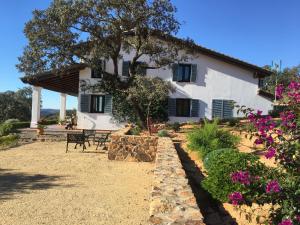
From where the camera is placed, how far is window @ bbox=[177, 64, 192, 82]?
24.7 meters

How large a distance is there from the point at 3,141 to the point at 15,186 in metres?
10.1

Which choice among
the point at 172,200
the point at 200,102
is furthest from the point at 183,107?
the point at 172,200

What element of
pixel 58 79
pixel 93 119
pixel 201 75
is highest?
pixel 201 75

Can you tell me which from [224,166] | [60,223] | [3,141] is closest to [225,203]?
[224,166]

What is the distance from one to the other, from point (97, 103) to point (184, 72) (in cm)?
559

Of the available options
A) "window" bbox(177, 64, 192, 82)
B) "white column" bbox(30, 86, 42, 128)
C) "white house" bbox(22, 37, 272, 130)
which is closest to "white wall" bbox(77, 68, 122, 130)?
"white house" bbox(22, 37, 272, 130)

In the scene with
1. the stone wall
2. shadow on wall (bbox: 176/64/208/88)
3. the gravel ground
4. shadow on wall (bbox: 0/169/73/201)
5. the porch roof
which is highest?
shadow on wall (bbox: 176/64/208/88)

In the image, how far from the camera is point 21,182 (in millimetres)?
9266

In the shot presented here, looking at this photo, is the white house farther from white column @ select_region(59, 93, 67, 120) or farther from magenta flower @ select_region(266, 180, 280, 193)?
magenta flower @ select_region(266, 180, 280, 193)

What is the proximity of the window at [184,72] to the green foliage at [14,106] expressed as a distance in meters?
28.6

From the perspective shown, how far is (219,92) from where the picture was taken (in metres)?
24.8

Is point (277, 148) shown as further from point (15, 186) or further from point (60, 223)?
point (15, 186)

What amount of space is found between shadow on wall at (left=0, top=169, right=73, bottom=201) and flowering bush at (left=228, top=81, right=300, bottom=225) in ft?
16.8

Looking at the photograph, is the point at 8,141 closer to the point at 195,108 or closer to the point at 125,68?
the point at 125,68
